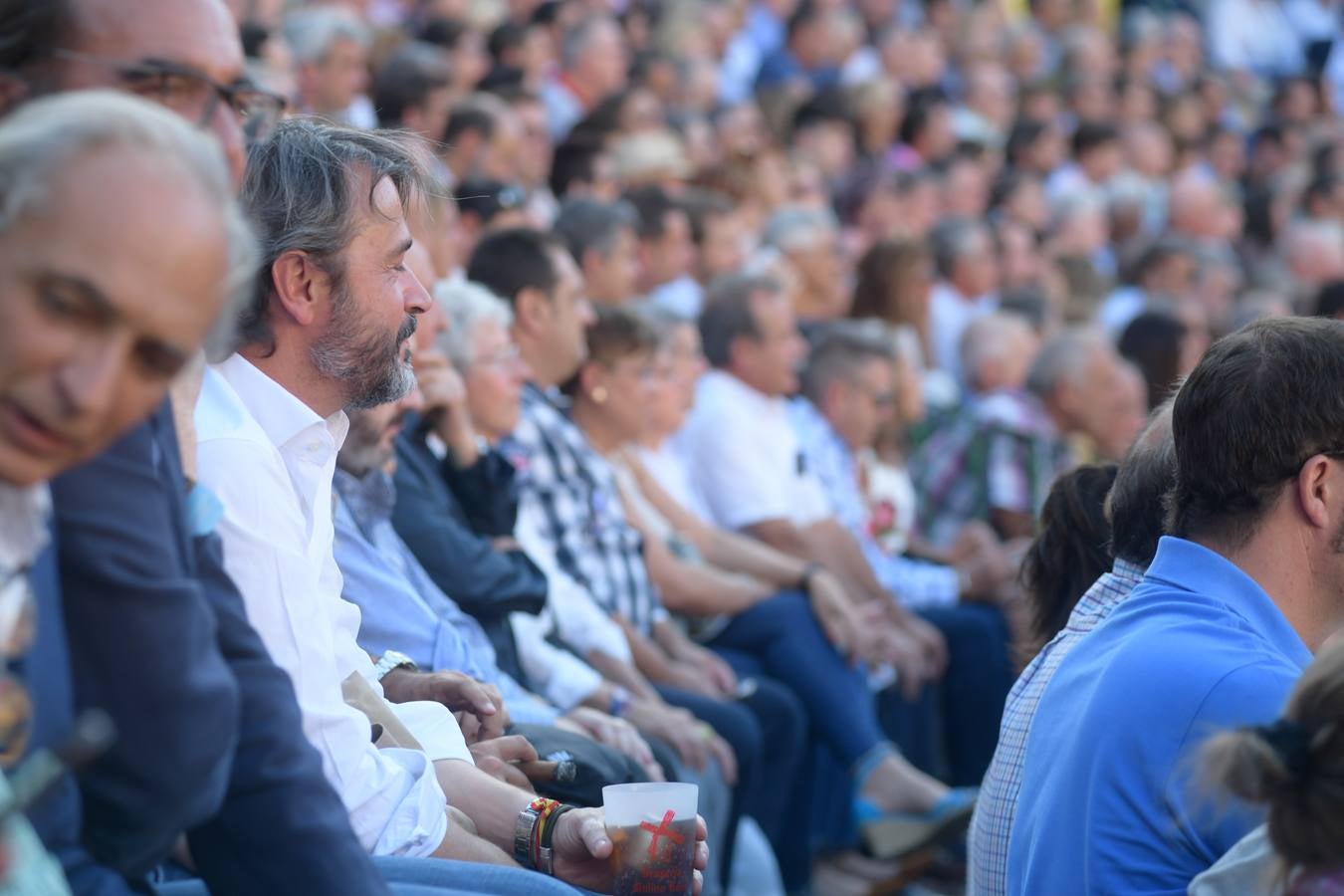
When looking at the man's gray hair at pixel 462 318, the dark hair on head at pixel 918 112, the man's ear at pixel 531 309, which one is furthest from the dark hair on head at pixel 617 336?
the dark hair on head at pixel 918 112

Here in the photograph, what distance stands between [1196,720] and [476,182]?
4127 millimetres

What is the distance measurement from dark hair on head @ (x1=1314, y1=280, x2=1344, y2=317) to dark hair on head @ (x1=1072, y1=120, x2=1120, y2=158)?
14.2ft

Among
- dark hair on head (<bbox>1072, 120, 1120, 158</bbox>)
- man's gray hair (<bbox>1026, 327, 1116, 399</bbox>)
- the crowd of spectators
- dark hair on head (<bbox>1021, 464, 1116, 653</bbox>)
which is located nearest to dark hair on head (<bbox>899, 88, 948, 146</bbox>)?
the crowd of spectators

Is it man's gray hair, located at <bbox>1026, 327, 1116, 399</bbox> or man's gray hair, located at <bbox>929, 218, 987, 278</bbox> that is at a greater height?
man's gray hair, located at <bbox>929, 218, 987, 278</bbox>

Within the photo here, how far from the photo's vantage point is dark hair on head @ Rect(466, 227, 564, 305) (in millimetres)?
4770

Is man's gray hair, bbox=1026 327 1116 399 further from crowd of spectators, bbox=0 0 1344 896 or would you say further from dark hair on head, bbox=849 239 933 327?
dark hair on head, bbox=849 239 933 327

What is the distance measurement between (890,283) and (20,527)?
5.87 metres

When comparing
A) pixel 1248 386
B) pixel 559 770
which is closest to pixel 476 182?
pixel 559 770

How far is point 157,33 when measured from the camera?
77.2 inches

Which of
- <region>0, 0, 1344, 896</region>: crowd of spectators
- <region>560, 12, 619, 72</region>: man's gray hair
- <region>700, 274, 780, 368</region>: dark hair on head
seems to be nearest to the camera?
<region>0, 0, 1344, 896</region>: crowd of spectators

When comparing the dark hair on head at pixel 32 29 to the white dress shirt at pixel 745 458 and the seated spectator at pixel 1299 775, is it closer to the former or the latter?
the seated spectator at pixel 1299 775

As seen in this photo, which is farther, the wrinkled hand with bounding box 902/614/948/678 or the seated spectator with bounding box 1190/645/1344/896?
the wrinkled hand with bounding box 902/614/948/678

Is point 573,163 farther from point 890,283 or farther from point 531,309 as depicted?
point 531,309

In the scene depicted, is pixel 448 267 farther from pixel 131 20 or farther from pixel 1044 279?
pixel 1044 279
